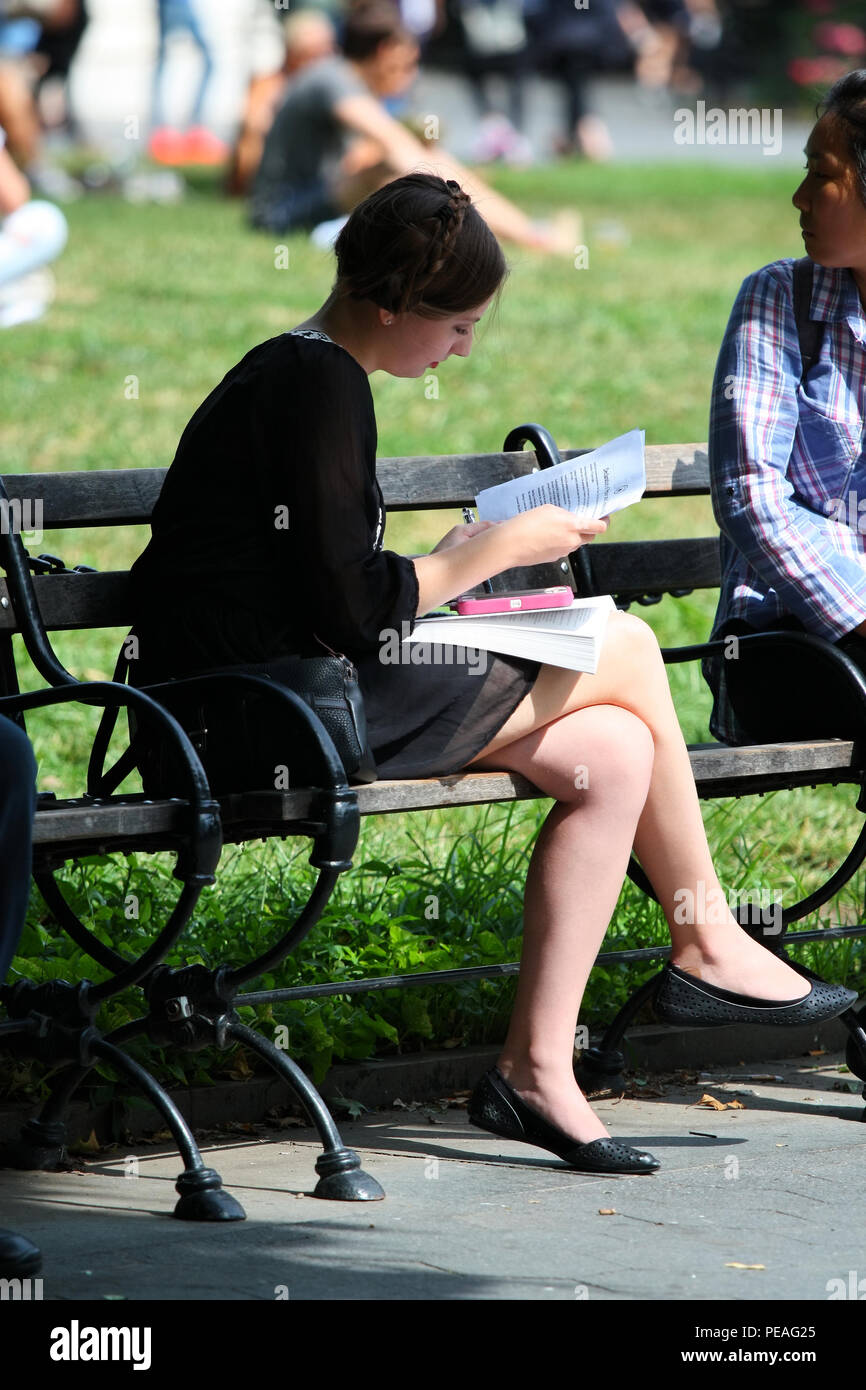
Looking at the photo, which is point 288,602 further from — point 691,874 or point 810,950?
point 810,950

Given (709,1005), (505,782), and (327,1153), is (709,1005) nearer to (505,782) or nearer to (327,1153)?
(505,782)

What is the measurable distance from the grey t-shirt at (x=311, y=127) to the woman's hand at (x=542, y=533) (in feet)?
28.0

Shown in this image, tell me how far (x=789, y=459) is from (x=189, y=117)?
54.1 ft

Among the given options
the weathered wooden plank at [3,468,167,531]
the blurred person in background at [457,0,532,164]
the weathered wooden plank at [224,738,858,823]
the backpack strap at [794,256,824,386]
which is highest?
the blurred person in background at [457,0,532,164]

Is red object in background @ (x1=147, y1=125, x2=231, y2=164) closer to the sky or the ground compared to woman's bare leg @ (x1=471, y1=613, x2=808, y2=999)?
closer to the sky

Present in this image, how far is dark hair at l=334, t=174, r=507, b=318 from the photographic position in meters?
3.30

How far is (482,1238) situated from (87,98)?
19.8 meters

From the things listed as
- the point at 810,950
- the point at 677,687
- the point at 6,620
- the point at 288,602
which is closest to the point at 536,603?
the point at 288,602

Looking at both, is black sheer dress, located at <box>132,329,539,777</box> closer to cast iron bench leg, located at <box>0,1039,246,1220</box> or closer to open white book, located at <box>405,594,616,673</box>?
open white book, located at <box>405,594,616,673</box>

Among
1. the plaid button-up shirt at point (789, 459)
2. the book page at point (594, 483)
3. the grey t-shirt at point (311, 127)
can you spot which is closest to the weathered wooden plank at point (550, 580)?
the plaid button-up shirt at point (789, 459)

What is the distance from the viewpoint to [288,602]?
3320mm

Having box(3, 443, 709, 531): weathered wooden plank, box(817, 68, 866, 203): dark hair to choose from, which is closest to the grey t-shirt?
box(3, 443, 709, 531): weathered wooden plank

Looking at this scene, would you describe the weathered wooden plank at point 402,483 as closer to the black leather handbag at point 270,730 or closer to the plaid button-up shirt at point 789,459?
the plaid button-up shirt at point 789,459

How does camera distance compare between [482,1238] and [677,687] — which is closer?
[482,1238]
